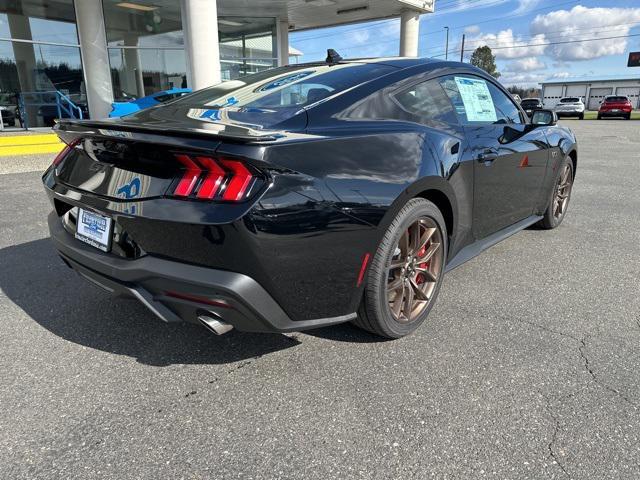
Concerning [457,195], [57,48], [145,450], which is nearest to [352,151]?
[457,195]

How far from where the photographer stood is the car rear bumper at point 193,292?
1.93 metres

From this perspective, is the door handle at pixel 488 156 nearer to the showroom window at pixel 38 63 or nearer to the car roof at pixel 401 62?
the car roof at pixel 401 62

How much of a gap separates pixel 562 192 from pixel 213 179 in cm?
424

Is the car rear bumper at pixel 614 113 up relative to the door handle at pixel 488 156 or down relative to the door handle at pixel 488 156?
down

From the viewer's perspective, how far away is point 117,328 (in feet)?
9.18

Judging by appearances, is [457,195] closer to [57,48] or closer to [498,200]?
[498,200]

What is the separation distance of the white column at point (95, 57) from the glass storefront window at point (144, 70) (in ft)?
1.67

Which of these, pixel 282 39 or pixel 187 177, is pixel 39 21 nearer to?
pixel 282 39

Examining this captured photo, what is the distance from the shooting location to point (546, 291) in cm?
338

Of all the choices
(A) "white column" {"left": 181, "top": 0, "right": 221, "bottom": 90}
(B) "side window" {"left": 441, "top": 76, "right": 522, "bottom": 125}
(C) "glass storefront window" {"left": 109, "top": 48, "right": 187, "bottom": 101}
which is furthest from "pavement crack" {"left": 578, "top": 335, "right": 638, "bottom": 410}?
(C) "glass storefront window" {"left": 109, "top": 48, "right": 187, "bottom": 101}

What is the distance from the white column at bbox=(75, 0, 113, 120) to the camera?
1305 cm

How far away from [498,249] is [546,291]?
3.11ft

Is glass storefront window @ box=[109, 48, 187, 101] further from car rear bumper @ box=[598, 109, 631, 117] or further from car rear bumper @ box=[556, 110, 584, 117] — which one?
car rear bumper @ box=[598, 109, 631, 117]

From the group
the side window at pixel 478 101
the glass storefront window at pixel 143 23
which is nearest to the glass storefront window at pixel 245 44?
the glass storefront window at pixel 143 23
